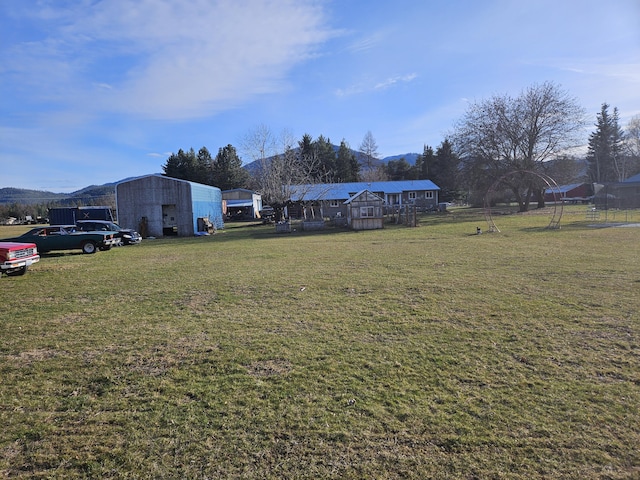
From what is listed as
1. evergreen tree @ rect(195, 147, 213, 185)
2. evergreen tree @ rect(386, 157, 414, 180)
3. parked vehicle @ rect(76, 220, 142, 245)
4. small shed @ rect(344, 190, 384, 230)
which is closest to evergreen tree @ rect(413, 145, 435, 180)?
evergreen tree @ rect(386, 157, 414, 180)

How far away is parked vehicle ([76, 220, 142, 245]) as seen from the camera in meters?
21.9

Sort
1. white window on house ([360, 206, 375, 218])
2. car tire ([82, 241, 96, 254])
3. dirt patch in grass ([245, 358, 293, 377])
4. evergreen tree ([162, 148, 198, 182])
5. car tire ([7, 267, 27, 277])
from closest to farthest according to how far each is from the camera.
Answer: dirt patch in grass ([245, 358, 293, 377]) → car tire ([7, 267, 27, 277]) → car tire ([82, 241, 96, 254]) → white window on house ([360, 206, 375, 218]) → evergreen tree ([162, 148, 198, 182])

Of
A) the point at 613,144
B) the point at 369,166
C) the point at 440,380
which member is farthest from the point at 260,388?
the point at 613,144

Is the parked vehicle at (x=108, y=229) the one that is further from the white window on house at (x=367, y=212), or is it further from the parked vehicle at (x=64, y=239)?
the white window on house at (x=367, y=212)

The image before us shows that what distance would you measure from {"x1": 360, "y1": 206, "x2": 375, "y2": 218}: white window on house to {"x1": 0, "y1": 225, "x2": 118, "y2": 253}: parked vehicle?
58.9 ft

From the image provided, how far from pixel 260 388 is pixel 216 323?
272 centimetres

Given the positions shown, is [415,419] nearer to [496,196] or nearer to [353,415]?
[353,415]

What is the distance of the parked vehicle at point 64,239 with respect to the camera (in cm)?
1795

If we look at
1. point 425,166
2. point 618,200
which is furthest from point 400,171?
point 618,200

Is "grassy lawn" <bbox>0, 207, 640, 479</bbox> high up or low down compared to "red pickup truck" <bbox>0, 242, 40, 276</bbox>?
down

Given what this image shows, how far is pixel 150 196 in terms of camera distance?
3081 cm

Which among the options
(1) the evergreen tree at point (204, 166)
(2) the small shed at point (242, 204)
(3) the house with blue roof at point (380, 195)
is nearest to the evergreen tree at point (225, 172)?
(1) the evergreen tree at point (204, 166)

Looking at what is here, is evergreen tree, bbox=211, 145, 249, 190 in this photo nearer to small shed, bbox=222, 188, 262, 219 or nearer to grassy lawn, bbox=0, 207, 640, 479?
small shed, bbox=222, 188, 262, 219

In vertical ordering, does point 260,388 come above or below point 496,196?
below
